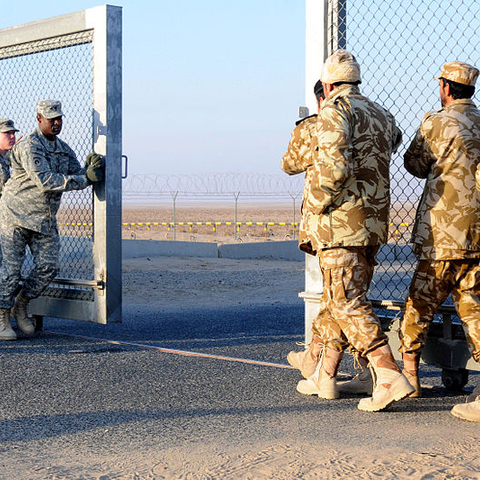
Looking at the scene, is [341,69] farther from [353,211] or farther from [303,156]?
[353,211]

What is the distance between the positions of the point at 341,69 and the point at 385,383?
5.94ft

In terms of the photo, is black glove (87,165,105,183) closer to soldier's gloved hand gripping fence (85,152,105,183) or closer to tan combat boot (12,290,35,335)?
soldier's gloved hand gripping fence (85,152,105,183)

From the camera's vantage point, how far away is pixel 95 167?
7301mm

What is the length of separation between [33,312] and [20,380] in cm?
254

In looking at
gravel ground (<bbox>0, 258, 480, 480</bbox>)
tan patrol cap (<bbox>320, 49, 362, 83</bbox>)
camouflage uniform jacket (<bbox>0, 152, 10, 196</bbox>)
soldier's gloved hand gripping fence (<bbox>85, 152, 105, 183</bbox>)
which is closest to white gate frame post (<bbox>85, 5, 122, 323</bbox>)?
soldier's gloved hand gripping fence (<bbox>85, 152, 105, 183</bbox>)

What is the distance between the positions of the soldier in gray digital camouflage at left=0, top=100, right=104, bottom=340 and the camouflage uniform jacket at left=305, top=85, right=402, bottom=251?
308 centimetres

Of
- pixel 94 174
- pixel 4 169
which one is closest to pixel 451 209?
pixel 94 174

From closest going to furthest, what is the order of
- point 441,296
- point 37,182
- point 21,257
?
point 441,296
point 37,182
point 21,257

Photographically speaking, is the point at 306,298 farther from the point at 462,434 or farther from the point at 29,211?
the point at 29,211

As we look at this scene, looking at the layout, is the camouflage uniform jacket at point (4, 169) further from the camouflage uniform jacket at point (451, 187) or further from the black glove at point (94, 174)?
the camouflage uniform jacket at point (451, 187)

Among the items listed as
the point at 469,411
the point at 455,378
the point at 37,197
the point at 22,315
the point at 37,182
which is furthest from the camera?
the point at 22,315

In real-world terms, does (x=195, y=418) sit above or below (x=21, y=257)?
below

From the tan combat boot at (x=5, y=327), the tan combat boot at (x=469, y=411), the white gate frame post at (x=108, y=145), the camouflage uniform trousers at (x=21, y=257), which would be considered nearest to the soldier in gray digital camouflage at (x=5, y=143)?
the camouflage uniform trousers at (x=21, y=257)

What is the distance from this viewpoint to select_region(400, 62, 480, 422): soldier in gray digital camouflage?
474cm
